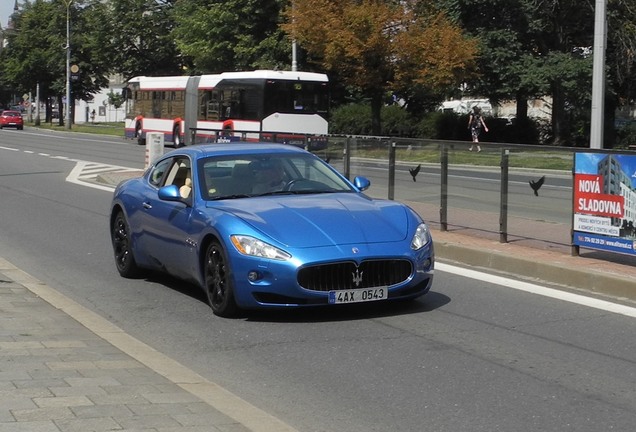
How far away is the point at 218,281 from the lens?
28.9ft

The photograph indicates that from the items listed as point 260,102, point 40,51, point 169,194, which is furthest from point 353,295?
point 40,51

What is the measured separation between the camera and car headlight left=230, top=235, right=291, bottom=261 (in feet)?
27.0

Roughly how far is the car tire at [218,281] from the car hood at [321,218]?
37 centimetres

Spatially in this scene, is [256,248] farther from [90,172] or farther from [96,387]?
[90,172]

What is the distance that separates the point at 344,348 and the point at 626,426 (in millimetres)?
2488

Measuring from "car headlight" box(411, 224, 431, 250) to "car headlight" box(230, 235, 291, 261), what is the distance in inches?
44.7

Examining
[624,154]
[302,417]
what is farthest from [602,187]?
[302,417]

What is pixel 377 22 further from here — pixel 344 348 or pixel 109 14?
pixel 109 14

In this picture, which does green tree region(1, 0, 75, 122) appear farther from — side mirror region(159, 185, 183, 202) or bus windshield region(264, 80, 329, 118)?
side mirror region(159, 185, 183, 202)

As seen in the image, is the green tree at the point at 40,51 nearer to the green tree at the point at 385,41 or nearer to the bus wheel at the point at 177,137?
the bus wheel at the point at 177,137

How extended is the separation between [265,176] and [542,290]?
9.49 ft

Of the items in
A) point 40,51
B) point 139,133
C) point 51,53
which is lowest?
point 139,133

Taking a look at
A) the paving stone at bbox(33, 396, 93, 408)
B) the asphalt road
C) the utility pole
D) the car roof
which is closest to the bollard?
the utility pole

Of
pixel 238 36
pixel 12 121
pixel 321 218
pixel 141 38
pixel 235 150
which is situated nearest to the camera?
pixel 321 218
